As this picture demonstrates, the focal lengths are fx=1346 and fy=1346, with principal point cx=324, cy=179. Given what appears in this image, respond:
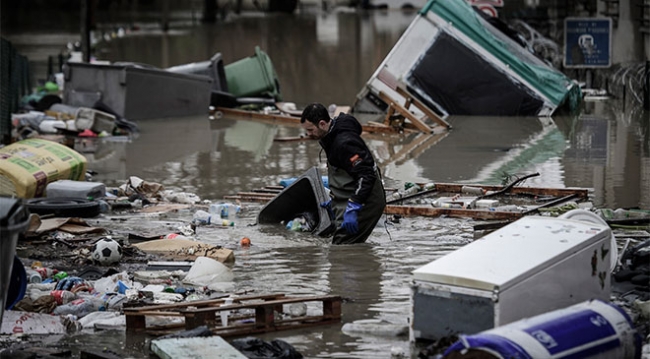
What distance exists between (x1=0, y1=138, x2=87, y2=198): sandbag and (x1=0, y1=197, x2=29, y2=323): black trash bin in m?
6.73

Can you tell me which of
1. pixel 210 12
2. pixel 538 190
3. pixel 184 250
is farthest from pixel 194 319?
pixel 210 12

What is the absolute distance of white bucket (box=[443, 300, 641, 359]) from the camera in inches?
275

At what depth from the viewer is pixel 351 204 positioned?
11531mm

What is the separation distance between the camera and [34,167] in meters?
14.8

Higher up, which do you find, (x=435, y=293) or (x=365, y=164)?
(x=365, y=164)

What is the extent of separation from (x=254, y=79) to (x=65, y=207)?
12328mm

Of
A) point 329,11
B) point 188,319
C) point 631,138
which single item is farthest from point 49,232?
point 329,11

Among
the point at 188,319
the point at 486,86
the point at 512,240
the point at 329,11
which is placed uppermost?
the point at 329,11

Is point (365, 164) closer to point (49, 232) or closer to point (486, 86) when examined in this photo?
point (49, 232)

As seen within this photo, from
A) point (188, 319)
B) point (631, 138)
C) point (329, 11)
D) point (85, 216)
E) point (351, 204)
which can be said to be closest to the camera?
point (188, 319)

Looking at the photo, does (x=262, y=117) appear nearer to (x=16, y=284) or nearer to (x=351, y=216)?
(x=351, y=216)

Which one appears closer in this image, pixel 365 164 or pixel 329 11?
pixel 365 164

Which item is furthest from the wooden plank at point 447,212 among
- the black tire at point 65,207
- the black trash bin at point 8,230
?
the black trash bin at point 8,230

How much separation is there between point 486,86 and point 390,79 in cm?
167
